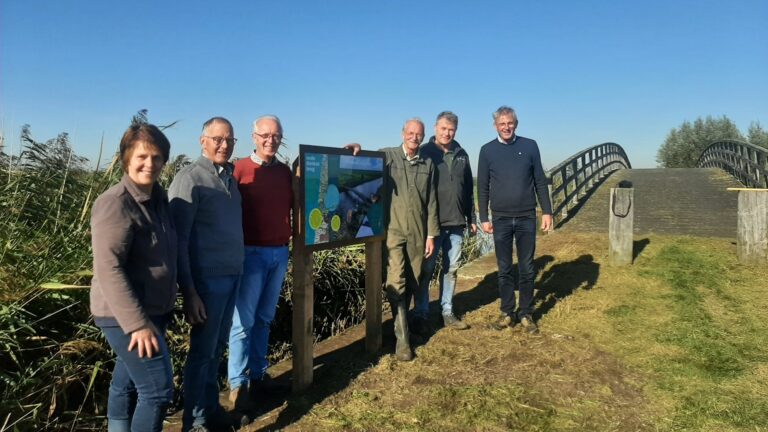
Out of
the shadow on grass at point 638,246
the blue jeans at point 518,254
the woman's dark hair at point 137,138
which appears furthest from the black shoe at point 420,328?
the shadow on grass at point 638,246

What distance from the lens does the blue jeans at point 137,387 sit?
6.91ft

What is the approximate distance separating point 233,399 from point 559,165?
10.1 metres

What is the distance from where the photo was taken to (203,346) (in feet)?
8.95

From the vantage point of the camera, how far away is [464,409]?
3324mm

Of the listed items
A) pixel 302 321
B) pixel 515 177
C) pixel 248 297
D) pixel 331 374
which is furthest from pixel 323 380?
pixel 515 177

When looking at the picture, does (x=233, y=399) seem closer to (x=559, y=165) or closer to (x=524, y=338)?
(x=524, y=338)

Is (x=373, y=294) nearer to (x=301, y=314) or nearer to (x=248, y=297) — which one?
(x=301, y=314)

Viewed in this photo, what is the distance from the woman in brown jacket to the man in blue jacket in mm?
2717

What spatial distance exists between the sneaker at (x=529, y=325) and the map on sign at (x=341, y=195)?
1788 millimetres

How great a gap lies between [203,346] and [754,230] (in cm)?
723

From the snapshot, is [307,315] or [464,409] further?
[307,315]

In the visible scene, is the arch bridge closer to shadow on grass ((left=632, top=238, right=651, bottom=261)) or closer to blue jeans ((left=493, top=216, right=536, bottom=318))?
shadow on grass ((left=632, top=238, right=651, bottom=261))

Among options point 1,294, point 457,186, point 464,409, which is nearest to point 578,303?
point 457,186

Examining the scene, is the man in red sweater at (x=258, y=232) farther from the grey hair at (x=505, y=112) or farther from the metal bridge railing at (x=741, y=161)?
the metal bridge railing at (x=741, y=161)
